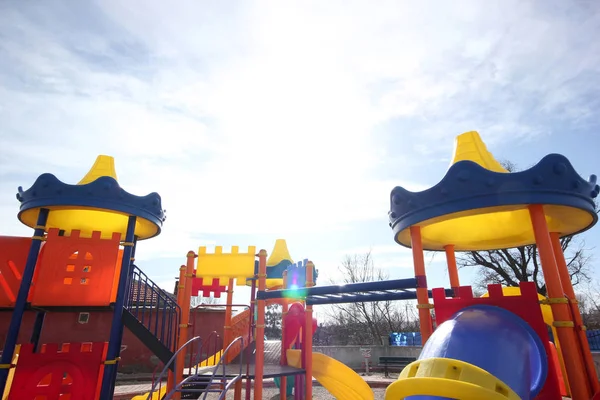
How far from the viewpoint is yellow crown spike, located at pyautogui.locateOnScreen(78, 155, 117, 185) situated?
789 cm

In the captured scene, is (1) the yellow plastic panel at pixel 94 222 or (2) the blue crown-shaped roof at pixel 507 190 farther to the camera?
(1) the yellow plastic panel at pixel 94 222

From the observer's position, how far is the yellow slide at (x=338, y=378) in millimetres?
6836

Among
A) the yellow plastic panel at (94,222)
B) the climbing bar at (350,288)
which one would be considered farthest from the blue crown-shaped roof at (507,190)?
the yellow plastic panel at (94,222)

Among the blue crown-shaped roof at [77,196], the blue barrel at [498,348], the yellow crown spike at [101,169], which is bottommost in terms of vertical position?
the blue barrel at [498,348]

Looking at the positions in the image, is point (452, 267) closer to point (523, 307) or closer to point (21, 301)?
point (523, 307)

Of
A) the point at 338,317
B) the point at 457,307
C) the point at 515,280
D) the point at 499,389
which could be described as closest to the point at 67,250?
the point at 457,307

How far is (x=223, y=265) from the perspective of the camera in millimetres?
9008

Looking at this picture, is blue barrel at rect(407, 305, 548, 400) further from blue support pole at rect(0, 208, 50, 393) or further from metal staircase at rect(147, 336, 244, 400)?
blue support pole at rect(0, 208, 50, 393)

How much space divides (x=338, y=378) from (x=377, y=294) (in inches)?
95.4

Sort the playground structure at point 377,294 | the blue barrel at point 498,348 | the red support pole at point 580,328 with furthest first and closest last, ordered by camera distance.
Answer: the red support pole at point 580,328, the playground structure at point 377,294, the blue barrel at point 498,348

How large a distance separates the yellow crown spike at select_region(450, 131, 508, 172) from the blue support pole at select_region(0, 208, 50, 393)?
25.2ft

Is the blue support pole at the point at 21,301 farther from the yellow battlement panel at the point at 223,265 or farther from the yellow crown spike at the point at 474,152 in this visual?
the yellow crown spike at the point at 474,152

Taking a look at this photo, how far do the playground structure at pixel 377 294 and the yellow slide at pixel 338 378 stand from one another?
2cm

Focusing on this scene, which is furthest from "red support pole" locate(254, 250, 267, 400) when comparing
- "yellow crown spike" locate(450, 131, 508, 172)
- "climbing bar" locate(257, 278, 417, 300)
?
"yellow crown spike" locate(450, 131, 508, 172)
